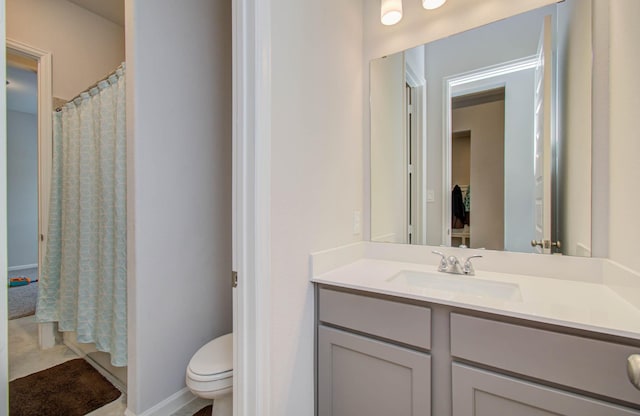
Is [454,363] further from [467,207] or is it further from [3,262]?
[3,262]

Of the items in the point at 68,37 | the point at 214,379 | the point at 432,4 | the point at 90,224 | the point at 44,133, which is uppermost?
the point at 68,37

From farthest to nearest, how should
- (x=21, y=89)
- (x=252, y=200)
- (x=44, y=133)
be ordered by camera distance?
(x=21, y=89)
(x=44, y=133)
(x=252, y=200)

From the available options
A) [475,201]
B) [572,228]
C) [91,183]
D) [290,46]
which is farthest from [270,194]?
[91,183]

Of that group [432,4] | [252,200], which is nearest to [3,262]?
[252,200]

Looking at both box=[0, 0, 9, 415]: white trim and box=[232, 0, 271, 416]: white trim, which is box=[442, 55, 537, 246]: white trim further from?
box=[0, 0, 9, 415]: white trim

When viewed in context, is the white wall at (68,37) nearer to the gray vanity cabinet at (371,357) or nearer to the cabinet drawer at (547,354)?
the gray vanity cabinet at (371,357)

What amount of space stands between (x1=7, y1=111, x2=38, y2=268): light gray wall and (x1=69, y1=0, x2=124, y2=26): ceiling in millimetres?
3900

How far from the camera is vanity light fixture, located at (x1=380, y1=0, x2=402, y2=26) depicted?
146 centimetres

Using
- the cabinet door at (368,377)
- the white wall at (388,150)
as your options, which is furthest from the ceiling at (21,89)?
the cabinet door at (368,377)

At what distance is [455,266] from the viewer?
130cm

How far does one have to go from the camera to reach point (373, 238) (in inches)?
66.0

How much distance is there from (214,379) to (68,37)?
2979 millimetres

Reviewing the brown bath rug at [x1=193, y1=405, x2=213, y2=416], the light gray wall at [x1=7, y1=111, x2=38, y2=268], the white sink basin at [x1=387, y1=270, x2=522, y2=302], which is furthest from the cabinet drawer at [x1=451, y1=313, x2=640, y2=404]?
the light gray wall at [x1=7, y1=111, x2=38, y2=268]

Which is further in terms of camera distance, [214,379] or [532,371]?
[214,379]
